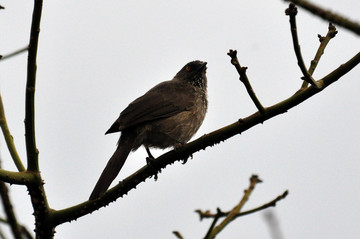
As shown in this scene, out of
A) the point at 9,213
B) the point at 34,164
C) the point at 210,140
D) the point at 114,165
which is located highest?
the point at 114,165

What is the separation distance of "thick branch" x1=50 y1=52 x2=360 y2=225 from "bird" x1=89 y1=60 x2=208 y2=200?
50.2 inches

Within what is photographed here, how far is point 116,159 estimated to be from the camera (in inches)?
198

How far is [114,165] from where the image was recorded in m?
4.88

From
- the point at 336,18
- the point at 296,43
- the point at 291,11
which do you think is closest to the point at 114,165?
the point at 296,43

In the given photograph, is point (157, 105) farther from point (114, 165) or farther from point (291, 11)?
point (291, 11)

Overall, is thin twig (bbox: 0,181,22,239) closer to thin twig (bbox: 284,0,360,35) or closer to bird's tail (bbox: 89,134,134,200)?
bird's tail (bbox: 89,134,134,200)

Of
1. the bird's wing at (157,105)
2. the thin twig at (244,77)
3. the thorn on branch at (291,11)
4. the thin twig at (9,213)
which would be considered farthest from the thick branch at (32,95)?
the bird's wing at (157,105)

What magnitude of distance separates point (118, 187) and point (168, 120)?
2556 mm

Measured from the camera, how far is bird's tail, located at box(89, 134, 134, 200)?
410cm

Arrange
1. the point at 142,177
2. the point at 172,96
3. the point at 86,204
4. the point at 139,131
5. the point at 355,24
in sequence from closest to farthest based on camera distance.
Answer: the point at 355,24
the point at 86,204
the point at 142,177
the point at 139,131
the point at 172,96

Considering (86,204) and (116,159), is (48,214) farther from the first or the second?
(116,159)

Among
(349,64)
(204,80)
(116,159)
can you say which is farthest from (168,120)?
(349,64)

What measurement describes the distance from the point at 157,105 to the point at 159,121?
257mm

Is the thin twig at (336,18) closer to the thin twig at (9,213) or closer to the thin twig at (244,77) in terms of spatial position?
the thin twig at (244,77)
